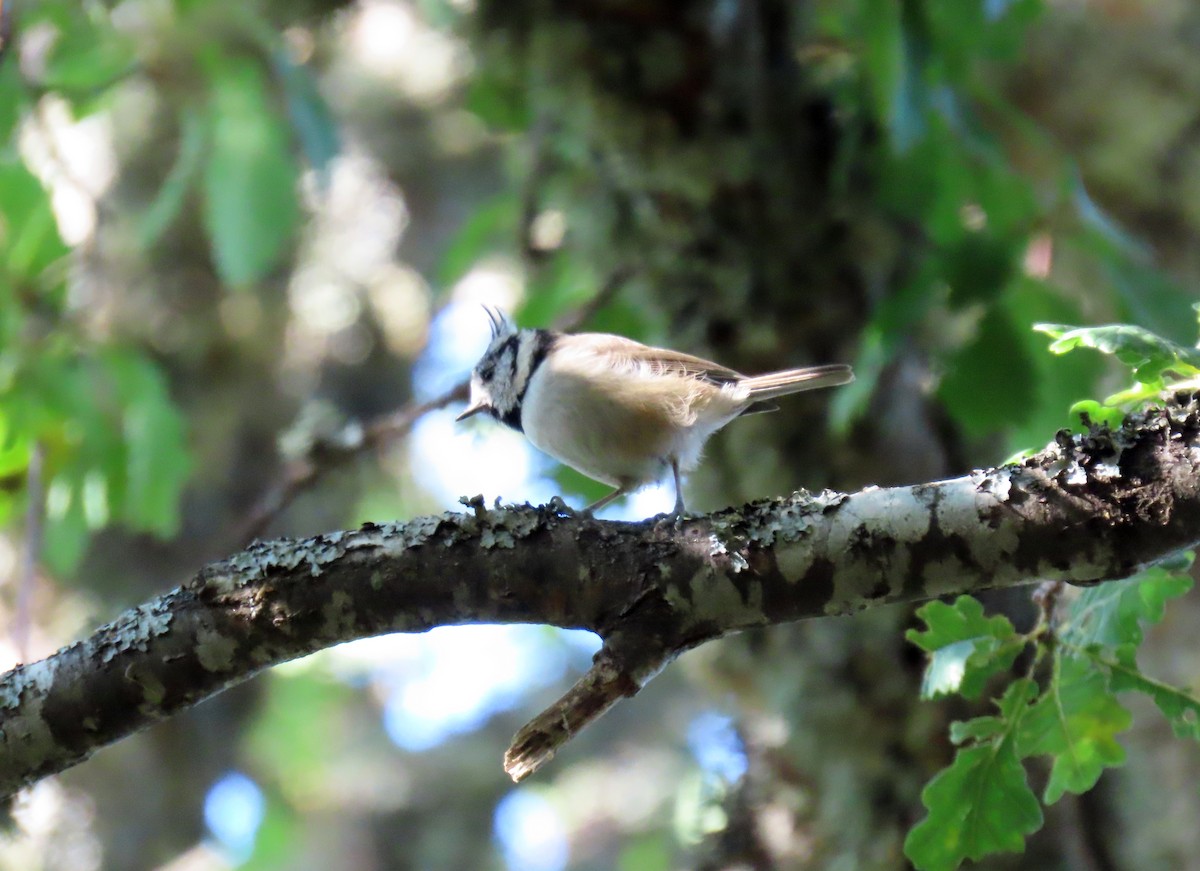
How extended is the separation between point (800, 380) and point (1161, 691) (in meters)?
1.52

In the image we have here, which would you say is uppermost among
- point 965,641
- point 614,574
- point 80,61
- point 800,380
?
point 80,61

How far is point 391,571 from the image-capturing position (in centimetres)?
187

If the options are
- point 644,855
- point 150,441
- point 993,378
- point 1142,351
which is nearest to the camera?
point 1142,351

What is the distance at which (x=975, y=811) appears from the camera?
1977 millimetres

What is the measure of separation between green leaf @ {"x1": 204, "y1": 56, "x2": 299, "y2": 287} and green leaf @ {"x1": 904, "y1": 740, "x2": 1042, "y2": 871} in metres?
2.79

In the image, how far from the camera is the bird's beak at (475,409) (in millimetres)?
3749

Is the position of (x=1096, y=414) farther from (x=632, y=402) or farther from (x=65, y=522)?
(x=65, y=522)

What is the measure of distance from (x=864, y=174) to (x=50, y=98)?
3.04 metres

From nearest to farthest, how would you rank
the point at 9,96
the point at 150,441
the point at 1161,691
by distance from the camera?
the point at 1161,691 → the point at 9,96 → the point at 150,441

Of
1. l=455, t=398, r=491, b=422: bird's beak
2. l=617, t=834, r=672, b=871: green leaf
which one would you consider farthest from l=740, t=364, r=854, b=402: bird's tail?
l=617, t=834, r=672, b=871: green leaf

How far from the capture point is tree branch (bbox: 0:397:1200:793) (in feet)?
5.65

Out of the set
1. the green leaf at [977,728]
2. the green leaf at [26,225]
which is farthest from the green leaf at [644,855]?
the green leaf at [977,728]

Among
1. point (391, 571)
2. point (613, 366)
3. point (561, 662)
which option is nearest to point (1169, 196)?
point (613, 366)

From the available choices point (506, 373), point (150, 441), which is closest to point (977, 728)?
point (506, 373)
